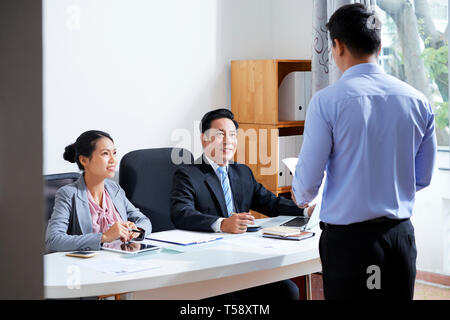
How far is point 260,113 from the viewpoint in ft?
13.4

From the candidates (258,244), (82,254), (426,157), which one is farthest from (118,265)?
(426,157)

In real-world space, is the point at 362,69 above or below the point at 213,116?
above

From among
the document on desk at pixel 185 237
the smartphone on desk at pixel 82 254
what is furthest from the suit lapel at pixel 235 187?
the smartphone on desk at pixel 82 254

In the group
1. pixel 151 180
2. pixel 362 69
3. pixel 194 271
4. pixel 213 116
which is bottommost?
pixel 194 271

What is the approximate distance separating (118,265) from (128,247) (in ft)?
0.79

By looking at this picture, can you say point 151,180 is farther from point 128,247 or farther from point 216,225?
point 128,247

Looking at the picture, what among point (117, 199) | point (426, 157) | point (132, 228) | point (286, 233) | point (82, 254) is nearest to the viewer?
point (426, 157)

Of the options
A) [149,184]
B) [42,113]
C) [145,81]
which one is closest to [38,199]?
[42,113]

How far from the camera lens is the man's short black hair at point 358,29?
173 cm

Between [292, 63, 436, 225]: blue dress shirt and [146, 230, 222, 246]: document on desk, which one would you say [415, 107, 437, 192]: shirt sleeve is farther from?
[146, 230, 222, 246]: document on desk

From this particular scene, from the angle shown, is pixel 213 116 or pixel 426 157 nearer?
pixel 426 157

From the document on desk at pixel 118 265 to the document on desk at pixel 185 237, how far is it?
0.34 m

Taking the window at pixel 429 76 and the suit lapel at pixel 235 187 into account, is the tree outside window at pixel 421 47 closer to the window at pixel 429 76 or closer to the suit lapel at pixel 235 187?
the window at pixel 429 76

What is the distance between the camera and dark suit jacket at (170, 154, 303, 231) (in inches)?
100
